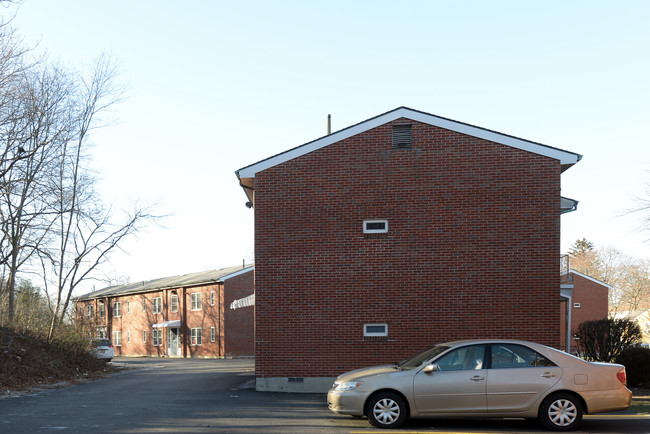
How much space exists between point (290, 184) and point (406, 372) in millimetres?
7329

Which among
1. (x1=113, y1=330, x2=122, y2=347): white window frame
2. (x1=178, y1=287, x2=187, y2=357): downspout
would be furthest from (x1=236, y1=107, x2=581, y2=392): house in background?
(x1=113, y1=330, x2=122, y2=347): white window frame

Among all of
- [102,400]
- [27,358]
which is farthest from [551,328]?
[27,358]

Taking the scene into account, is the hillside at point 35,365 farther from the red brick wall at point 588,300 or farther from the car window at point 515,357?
the red brick wall at point 588,300

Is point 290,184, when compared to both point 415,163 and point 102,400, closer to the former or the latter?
point 415,163

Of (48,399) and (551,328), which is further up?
(551,328)

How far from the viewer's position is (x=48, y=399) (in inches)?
619

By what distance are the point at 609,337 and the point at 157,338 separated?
1622 inches

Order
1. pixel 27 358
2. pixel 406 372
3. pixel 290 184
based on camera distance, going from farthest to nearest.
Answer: pixel 27 358
pixel 290 184
pixel 406 372

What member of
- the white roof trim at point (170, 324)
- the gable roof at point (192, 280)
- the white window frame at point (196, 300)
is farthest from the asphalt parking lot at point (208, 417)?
the white roof trim at point (170, 324)

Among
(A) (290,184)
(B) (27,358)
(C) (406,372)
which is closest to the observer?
(C) (406,372)

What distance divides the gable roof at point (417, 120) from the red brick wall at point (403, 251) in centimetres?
17

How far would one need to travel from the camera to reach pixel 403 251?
1619cm

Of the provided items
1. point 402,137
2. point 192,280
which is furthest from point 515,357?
point 192,280

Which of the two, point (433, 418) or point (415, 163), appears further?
point (415, 163)
